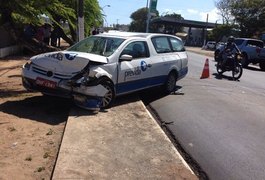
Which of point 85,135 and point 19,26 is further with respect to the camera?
point 19,26

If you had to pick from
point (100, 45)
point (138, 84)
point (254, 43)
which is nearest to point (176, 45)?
point (138, 84)

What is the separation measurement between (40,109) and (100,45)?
2108 millimetres

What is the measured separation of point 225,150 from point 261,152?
0.59 m

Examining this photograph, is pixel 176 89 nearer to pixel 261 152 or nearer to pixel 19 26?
pixel 261 152

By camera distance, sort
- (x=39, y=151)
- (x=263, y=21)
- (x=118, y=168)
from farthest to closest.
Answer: (x=263, y=21)
(x=39, y=151)
(x=118, y=168)

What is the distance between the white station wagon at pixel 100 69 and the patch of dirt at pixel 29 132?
0.50 metres

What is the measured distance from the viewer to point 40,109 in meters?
9.18

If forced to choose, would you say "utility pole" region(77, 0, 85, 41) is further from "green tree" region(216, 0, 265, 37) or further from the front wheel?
"green tree" region(216, 0, 265, 37)

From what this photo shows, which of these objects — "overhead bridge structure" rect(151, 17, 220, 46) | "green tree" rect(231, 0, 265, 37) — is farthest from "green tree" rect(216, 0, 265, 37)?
"overhead bridge structure" rect(151, 17, 220, 46)

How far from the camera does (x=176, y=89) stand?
43.4 ft

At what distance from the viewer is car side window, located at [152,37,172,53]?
11.6 metres

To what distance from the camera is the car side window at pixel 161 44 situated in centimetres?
1157

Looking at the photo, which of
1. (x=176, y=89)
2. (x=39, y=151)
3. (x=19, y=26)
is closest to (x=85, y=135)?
(x=39, y=151)

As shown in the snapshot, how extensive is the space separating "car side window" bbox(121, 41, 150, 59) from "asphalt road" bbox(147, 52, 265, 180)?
129 centimetres
